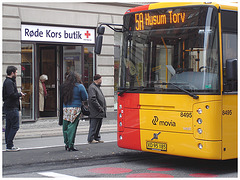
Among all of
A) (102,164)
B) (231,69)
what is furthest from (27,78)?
(231,69)

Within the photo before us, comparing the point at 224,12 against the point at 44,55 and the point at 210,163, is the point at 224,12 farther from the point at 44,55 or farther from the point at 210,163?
the point at 44,55

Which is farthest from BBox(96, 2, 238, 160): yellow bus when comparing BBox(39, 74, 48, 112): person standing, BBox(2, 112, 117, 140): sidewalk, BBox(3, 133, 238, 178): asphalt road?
BBox(39, 74, 48, 112): person standing

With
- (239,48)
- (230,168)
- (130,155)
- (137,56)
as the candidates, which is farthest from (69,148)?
(239,48)

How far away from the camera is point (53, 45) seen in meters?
17.2

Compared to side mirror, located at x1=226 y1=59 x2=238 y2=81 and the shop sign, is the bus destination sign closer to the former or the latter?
side mirror, located at x1=226 y1=59 x2=238 y2=81

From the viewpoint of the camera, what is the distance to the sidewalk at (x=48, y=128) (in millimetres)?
13930

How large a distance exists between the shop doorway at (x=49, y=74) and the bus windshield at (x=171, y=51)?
8217 millimetres

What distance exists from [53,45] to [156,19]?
28.3 feet

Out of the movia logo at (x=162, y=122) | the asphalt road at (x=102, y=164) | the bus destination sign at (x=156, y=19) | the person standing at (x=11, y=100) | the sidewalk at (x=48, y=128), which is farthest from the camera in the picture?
the sidewalk at (x=48, y=128)

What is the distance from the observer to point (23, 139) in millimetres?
13188

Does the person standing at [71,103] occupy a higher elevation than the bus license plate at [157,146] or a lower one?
higher

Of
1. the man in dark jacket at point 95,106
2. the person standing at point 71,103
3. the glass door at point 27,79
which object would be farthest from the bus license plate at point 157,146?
the glass door at point 27,79

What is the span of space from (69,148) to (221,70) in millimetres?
4015

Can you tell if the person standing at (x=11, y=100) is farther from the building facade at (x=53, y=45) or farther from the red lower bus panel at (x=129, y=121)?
the building facade at (x=53, y=45)
